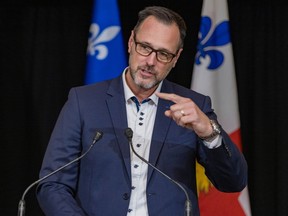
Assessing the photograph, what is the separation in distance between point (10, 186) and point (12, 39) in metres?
0.95

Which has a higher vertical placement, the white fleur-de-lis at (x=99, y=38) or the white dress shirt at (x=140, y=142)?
the white fleur-de-lis at (x=99, y=38)

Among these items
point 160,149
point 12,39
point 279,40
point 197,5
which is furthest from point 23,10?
point 160,149

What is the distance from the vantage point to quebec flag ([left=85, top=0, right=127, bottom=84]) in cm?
370

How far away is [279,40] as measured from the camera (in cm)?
364

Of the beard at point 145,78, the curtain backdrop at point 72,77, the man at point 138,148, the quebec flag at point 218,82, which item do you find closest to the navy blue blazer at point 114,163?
the man at point 138,148

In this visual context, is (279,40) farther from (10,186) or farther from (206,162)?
(10,186)

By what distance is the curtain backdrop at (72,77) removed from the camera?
367 cm

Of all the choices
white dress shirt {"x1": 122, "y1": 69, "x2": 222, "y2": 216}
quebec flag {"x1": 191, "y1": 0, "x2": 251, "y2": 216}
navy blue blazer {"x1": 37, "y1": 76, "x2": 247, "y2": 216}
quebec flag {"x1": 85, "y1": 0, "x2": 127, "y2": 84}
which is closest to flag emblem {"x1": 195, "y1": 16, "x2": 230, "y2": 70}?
quebec flag {"x1": 191, "y1": 0, "x2": 251, "y2": 216}

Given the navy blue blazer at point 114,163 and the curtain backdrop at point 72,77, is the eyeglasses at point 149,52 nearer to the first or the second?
the navy blue blazer at point 114,163

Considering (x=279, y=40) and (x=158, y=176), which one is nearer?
(x=158, y=176)

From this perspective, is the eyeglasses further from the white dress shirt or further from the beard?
the white dress shirt

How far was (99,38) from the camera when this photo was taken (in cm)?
372

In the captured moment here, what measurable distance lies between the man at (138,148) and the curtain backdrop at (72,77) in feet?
4.56

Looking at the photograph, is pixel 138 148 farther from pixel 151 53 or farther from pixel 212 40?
pixel 212 40
